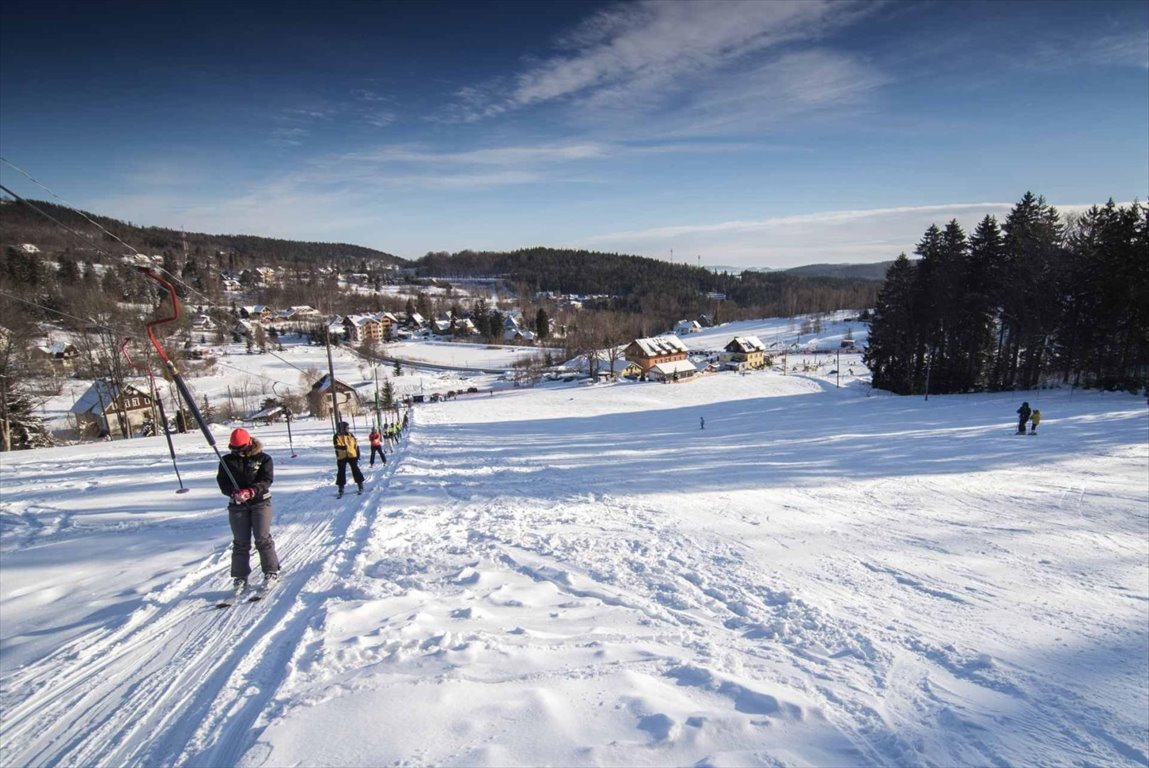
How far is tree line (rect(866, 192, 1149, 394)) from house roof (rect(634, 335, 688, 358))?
3486cm

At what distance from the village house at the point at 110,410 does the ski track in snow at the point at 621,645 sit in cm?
3569

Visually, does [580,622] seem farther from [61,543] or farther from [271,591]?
[61,543]

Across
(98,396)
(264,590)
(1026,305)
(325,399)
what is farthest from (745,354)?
(264,590)

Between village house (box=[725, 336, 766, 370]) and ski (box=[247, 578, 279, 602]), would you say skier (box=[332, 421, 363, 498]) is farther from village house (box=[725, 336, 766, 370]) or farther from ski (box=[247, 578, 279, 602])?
Answer: village house (box=[725, 336, 766, 370])

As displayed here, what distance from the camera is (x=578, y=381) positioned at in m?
67.9

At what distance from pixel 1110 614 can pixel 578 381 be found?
6232 centimetres

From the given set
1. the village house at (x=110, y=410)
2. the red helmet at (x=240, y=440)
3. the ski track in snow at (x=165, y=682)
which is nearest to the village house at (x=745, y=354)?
the village house at (x=110, y=410)

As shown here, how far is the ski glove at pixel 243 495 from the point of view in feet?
18.5

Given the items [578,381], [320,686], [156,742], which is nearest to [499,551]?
[320,686]

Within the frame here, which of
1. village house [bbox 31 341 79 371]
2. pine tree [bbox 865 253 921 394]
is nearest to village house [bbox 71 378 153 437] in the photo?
village house [bbox 31 341 79 371]

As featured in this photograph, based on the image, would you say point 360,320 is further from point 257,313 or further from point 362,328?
point 257,313

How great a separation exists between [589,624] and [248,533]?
424cm

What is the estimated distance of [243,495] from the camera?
5.65m

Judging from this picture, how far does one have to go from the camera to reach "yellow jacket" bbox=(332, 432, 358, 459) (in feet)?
34.1
